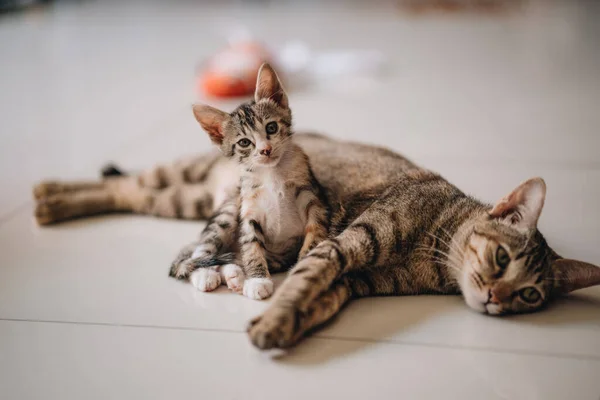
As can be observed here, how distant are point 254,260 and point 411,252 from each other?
1.72 feet

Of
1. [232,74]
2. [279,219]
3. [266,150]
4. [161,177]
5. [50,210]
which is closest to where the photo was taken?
[266,150]

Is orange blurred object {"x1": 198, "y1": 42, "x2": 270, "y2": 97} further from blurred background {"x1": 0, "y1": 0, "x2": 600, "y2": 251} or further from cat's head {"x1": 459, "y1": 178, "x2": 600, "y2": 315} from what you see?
cat's head {"x1": 459, "y1": 178, "x2": 600, "y2": 315}

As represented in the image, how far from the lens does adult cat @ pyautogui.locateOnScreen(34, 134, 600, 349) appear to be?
5.37 ft

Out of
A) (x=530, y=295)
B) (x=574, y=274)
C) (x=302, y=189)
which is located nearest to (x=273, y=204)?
(x=302, y=189)

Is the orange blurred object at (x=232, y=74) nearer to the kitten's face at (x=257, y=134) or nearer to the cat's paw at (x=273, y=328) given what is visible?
the kitten's face at (x=257, y=134)

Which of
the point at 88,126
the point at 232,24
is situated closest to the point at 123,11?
the point at 232,24

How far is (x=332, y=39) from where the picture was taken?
21.7ft

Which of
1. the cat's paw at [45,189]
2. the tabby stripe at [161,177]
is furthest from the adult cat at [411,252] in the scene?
the cat's paw at [45,189]

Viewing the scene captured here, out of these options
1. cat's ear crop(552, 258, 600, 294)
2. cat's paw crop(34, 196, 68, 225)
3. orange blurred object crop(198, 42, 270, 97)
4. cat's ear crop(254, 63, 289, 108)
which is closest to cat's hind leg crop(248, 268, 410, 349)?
cat's ear crop(552, 258, 600, 294)

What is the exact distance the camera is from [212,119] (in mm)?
1994

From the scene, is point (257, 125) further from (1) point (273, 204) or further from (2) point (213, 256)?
(2) point (213, 256)

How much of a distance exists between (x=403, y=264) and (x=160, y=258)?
972mm

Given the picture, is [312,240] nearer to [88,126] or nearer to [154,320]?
[154,320]

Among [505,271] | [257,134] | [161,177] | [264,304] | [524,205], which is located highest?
[257,134]
